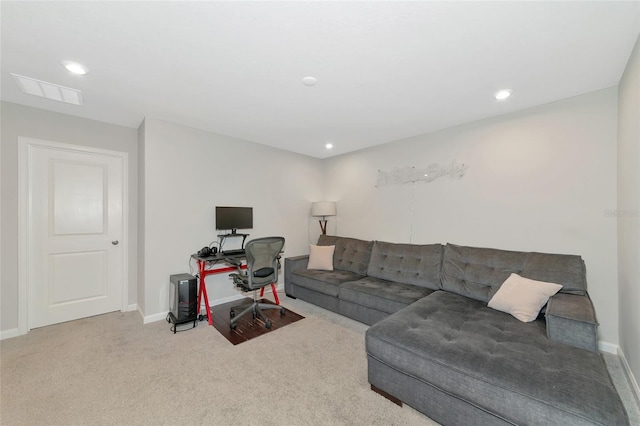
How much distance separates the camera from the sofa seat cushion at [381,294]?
271 cm

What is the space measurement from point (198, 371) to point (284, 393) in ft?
2.64

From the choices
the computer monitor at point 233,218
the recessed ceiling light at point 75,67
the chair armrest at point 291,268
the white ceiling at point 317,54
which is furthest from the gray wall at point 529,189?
the recessed ceiling light at point 75,67

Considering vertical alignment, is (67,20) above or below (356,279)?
above

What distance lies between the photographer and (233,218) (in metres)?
3.70

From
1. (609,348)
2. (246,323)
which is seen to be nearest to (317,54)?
(246,323)

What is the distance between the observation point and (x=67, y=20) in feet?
5.00

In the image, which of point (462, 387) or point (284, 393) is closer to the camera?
point (462, 387)

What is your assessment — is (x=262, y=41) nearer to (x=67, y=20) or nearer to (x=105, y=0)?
(x=105, y=0)

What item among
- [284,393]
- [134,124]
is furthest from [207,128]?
[284,393]

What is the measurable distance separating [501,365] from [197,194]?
11.8 feet

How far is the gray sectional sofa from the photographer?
4.03 ft

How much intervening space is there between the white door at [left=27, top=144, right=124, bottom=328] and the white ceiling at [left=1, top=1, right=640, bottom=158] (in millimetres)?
659

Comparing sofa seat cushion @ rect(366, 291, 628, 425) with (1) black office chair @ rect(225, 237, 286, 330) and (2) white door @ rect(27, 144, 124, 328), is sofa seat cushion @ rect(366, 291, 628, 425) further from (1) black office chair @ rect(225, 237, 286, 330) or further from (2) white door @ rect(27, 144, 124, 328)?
(2) white door @ rect(27, 144, 124, 328)

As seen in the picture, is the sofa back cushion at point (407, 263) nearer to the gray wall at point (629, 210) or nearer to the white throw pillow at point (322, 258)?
the white throw pillow at point (322, 258)
